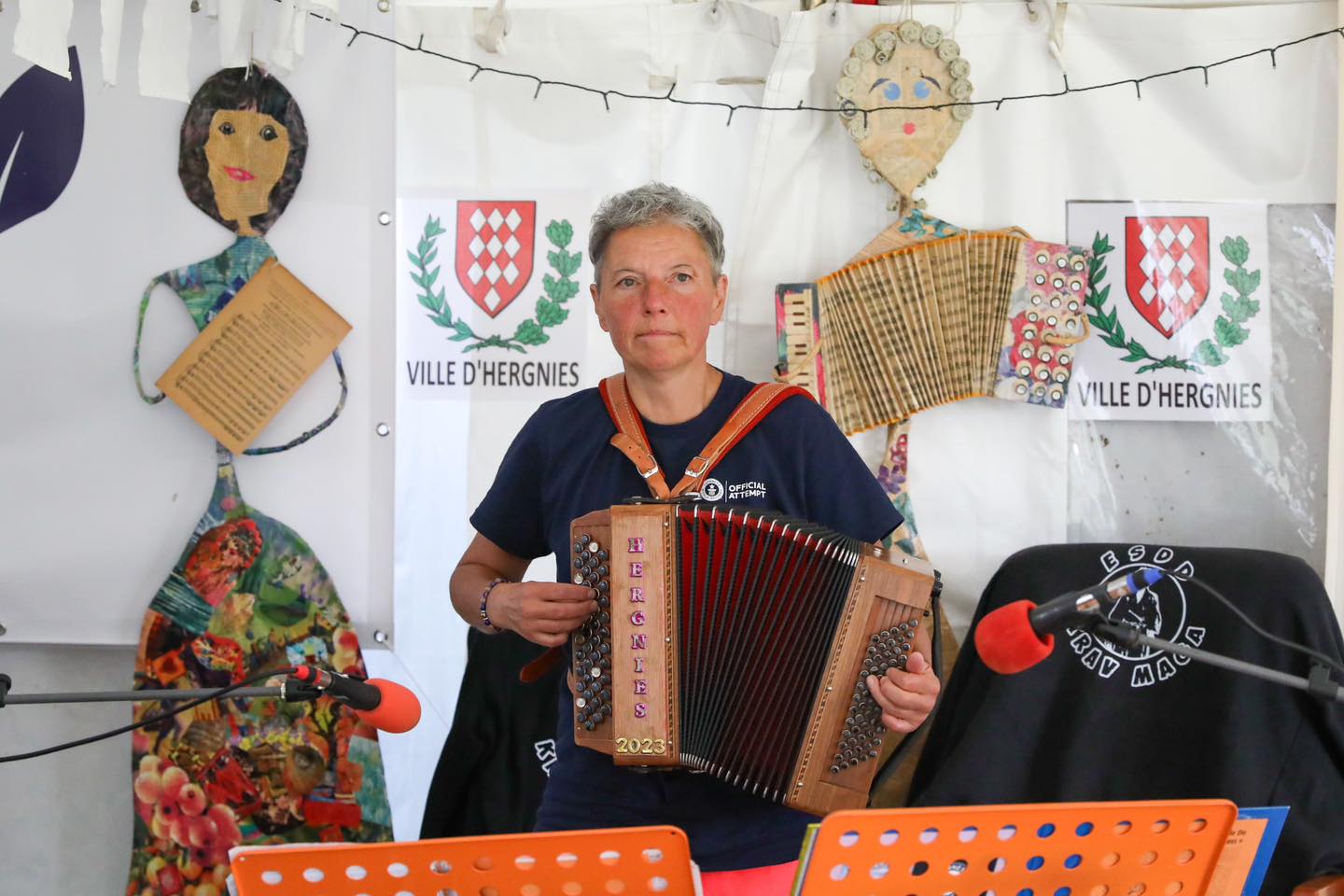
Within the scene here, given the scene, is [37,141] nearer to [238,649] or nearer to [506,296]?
[506,296]

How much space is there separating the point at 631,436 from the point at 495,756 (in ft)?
3.74

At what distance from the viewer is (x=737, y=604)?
190 centimetres

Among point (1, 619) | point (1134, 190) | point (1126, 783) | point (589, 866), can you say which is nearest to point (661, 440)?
point (589, 866)

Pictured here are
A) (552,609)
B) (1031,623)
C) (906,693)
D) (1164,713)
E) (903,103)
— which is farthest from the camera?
(903,103)

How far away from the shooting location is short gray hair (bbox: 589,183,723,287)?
208 cm

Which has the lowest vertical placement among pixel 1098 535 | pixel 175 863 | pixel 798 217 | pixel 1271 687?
pixel 175 863

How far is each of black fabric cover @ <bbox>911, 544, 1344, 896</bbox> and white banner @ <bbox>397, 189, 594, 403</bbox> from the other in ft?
3.80

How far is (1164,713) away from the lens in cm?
256

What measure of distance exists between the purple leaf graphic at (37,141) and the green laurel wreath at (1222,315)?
249 cm

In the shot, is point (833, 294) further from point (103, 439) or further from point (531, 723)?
point (103, 439)

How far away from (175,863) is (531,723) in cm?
96

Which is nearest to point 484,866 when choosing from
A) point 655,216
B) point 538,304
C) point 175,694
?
point 175,694

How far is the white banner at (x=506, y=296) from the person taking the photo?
3029mm

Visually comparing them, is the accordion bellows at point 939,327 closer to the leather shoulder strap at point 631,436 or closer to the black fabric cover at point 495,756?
the leather shoulder strap at point 631,436
